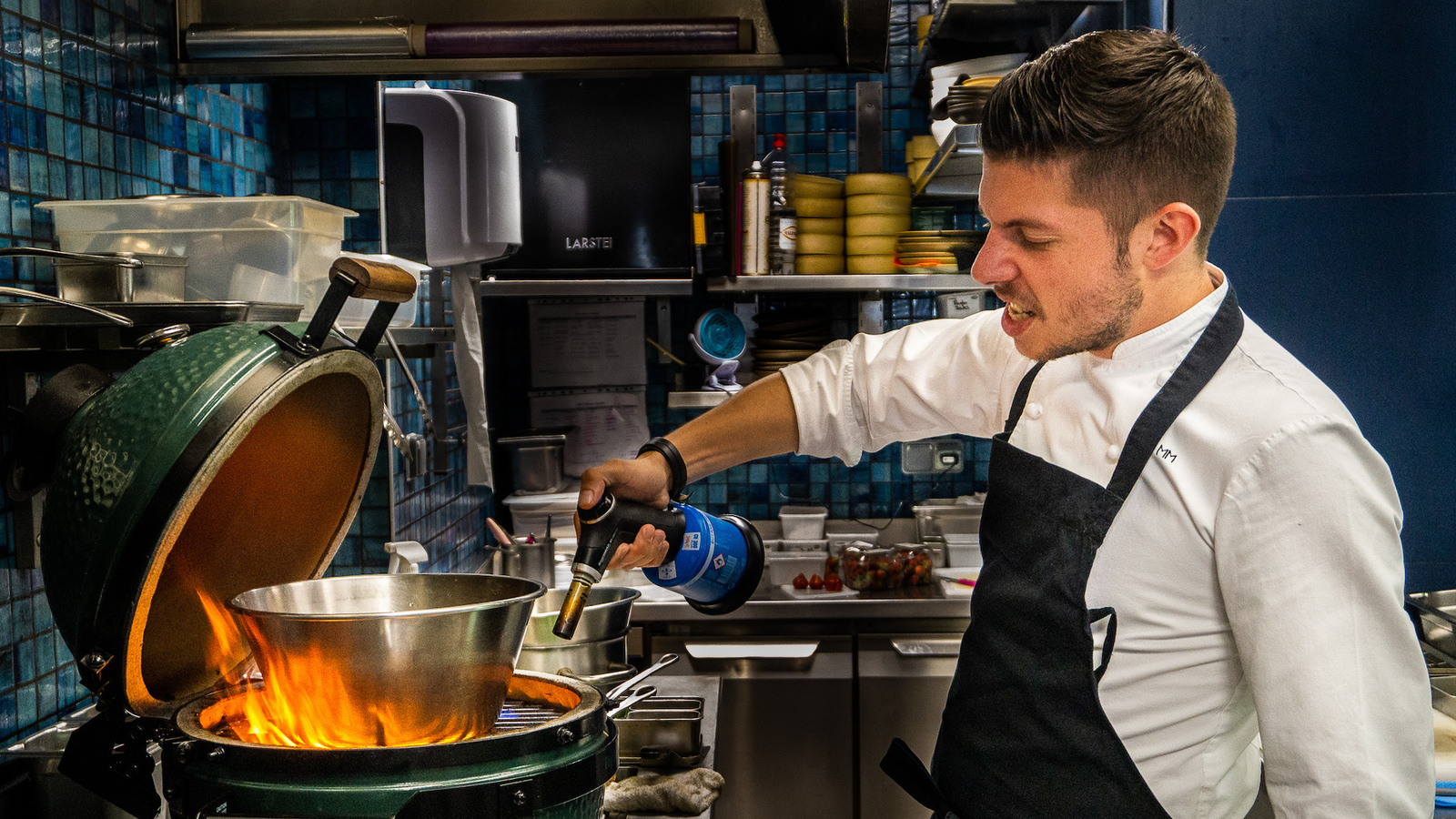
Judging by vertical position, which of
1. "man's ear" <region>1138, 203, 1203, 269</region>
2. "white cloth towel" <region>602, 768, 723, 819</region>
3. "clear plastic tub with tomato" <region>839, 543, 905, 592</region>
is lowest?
"clear plastic tub with tomato" <region>839, 543, 905, 592</region>

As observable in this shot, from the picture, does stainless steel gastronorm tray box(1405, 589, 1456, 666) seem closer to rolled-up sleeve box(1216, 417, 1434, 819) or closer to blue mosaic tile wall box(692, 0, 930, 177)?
rolled-up sleeve box(1216, 417, 1434, 819)

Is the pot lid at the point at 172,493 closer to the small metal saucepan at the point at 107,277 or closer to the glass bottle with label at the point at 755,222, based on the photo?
the small metal saucepan at the point at 107,277

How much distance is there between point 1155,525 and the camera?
1.24 meters

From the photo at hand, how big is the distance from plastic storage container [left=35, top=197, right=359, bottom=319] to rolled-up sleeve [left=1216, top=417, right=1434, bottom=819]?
128 cm

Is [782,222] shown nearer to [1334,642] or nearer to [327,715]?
[1334,642]

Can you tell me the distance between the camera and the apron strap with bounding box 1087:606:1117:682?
1.27 m

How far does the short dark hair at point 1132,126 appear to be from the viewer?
3.93ft

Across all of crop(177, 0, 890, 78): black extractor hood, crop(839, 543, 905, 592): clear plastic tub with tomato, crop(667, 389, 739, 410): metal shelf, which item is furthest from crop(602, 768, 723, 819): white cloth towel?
crop(667, 389, 739, 410): metal shelf

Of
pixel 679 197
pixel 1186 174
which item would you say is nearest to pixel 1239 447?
pixel 1186 174

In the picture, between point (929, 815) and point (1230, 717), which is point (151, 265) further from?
point (929, 815)

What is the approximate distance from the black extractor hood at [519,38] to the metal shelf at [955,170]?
2.20ft

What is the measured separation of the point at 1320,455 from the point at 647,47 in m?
1.36

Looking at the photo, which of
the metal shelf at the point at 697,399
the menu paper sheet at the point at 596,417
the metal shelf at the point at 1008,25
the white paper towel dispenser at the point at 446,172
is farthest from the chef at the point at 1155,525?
the menu paper sheet at the point at 596,417

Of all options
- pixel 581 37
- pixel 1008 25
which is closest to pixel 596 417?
pixel 1008 25
